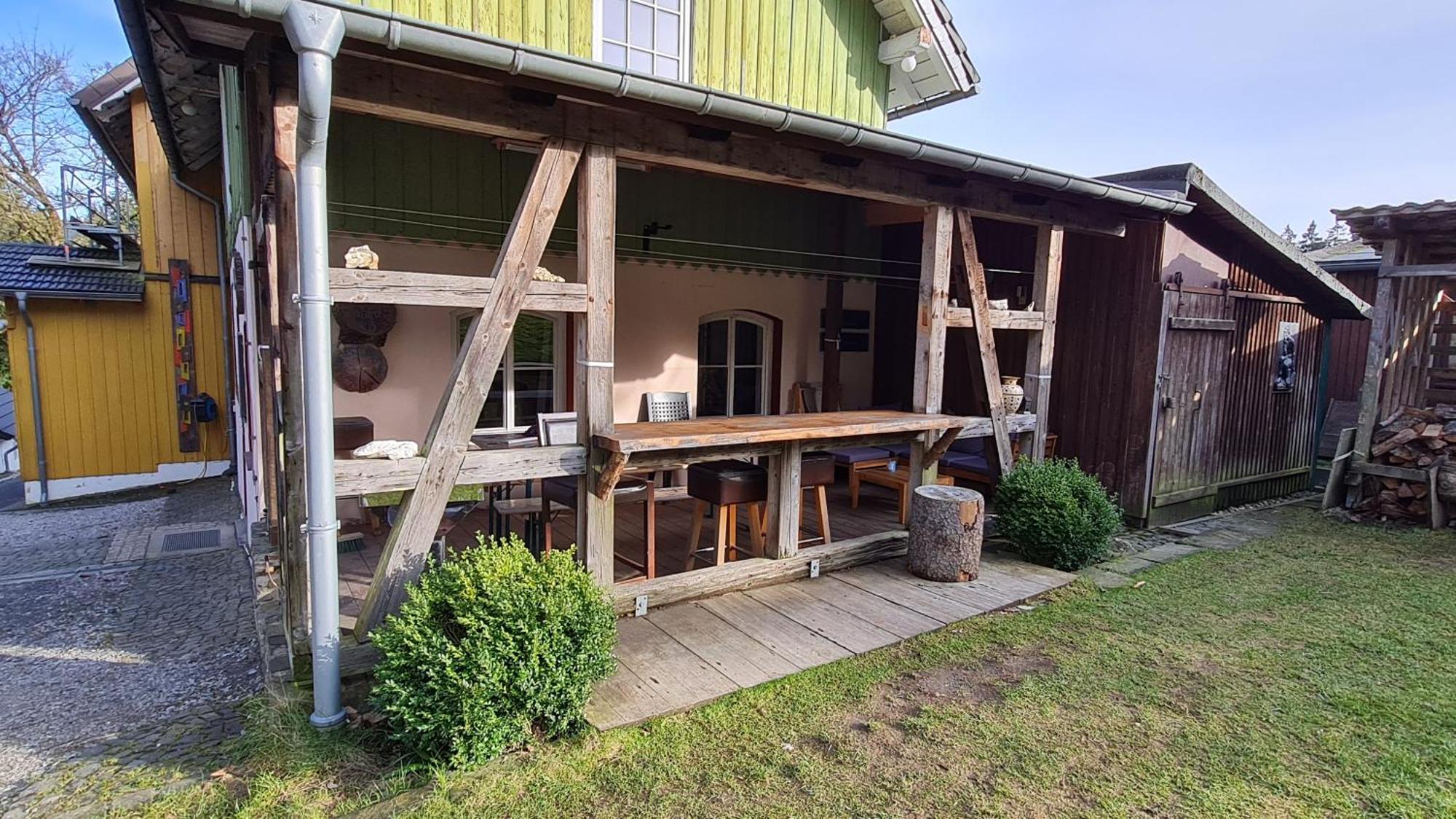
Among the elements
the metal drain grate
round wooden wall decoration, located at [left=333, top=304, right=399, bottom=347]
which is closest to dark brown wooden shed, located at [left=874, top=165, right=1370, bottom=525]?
round wooden wall decoration, located at [left=333, top=304, right=399, bottom=347]

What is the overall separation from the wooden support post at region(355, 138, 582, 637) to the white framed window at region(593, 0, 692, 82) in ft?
10.1

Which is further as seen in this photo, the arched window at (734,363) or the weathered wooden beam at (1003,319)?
the arched window at (734,363)

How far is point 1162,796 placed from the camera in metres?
2.57

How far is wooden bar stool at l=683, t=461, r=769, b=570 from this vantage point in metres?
4.57

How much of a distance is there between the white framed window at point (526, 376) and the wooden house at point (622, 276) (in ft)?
0.09

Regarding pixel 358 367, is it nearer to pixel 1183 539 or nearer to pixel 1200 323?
pixel 1183 539

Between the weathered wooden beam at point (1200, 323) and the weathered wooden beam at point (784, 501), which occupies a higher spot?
the weathered wooden beam at point (1200, 323)

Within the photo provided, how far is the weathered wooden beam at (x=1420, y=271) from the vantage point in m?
6.46

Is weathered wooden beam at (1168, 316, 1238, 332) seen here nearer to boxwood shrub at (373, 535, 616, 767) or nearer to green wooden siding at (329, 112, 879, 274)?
green wooden siding at (329, 112, 879, 274)

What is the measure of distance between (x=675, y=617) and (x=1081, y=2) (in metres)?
10.3

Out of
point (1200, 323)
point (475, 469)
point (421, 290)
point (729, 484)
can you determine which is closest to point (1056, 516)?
point (729, 484)

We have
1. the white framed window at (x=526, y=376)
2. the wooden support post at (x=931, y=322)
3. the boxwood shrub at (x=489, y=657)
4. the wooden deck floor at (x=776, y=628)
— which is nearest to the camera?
the boxwood shrub at (x=489, y=657)

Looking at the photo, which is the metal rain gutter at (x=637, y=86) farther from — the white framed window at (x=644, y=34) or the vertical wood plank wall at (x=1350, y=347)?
the vertical wood plank wall at (x=1350, y=347)

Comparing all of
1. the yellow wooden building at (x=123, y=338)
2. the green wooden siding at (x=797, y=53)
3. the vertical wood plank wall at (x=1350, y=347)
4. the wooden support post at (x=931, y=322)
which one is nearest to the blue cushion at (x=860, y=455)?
the wooden support post at (x=931, y=322)
